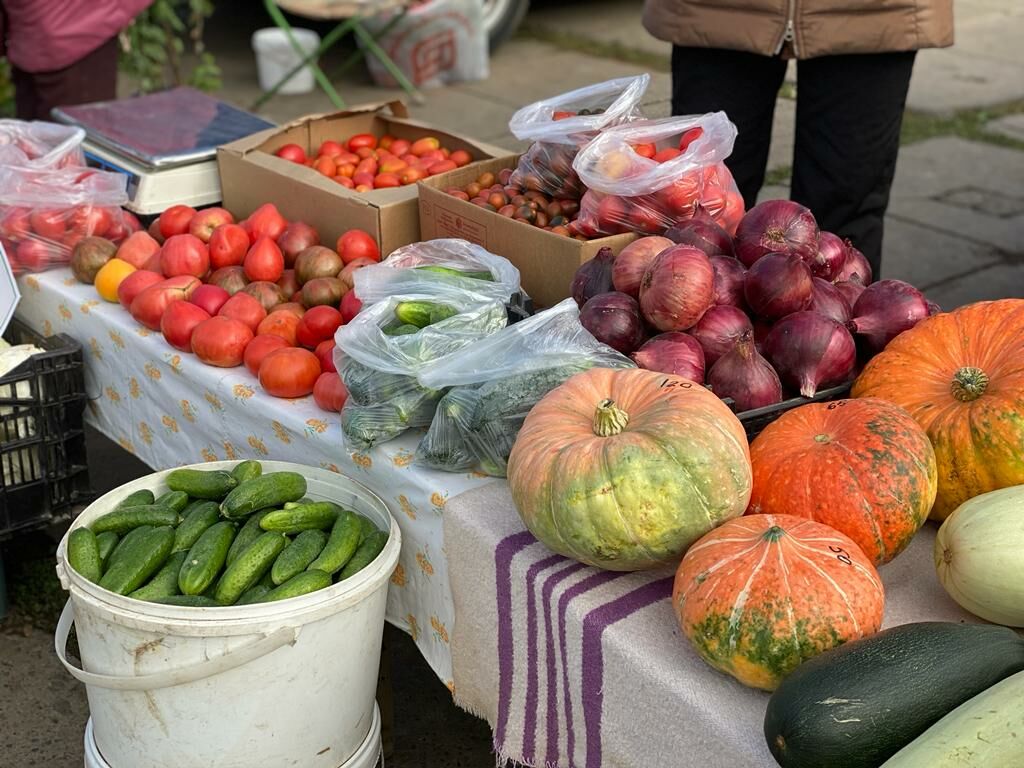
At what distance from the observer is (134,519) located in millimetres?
2004

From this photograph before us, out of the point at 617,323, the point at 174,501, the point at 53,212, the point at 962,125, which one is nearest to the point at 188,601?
the point at 174,501

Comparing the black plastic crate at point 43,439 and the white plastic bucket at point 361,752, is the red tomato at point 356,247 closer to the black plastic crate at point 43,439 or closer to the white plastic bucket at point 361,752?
the black plastic crate at point 43,439

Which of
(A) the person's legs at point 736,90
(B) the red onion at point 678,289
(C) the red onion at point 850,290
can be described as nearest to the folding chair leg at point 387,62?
(A) the person's legs at point 736,90

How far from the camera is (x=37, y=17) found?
12.6 ft

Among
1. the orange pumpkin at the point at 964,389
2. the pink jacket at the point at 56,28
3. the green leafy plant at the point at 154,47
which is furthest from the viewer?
the green leafy plant at the point at 154,47

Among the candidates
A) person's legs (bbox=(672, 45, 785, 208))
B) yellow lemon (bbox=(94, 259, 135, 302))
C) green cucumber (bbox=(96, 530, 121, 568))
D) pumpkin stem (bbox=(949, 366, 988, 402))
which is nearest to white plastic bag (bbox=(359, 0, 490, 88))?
person's legs (bbox=(672, 45, 785, 208))

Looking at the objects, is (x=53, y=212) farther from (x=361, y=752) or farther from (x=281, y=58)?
(x=281, y=58)

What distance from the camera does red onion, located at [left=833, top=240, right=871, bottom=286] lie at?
7.47 feet

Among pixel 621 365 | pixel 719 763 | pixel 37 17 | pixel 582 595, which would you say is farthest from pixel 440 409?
pixel 37 17

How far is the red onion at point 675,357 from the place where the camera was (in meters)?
1.93

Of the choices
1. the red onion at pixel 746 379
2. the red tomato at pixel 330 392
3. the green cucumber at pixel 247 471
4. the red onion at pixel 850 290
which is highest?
the red onion at pixel 850 290

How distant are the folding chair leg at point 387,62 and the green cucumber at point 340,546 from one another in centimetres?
536

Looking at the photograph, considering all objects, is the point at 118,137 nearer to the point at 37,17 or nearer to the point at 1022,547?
the point at 37,17

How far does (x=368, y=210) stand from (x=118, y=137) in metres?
1.09
